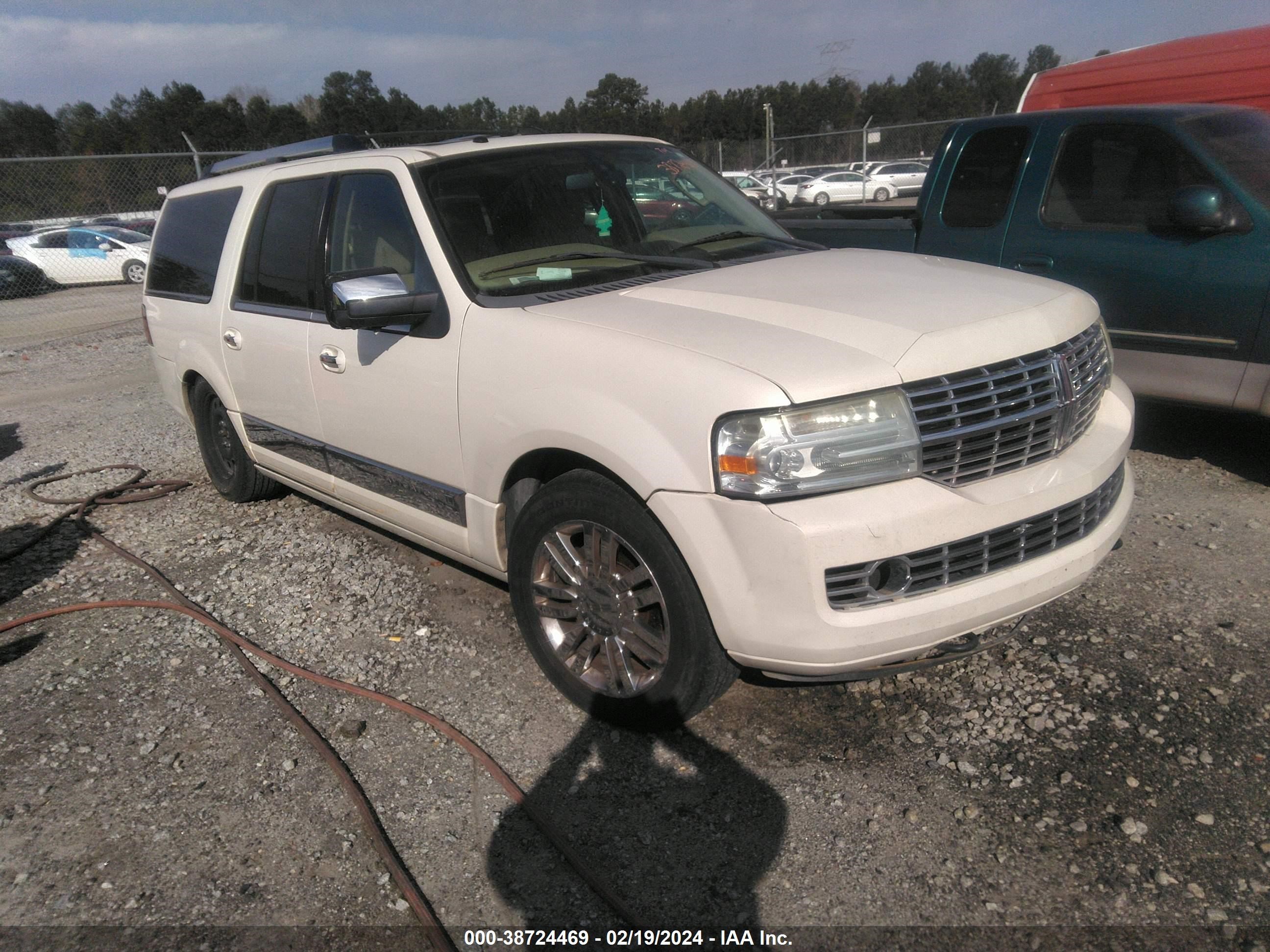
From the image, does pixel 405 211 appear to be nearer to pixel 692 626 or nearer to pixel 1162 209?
pixel 692 626

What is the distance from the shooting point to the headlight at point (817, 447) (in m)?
2.35

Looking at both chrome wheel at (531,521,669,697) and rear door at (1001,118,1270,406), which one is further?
rear door at (1001,118,1270,406)

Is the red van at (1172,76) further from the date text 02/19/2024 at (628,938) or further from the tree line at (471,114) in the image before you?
the tree line at (471,114)

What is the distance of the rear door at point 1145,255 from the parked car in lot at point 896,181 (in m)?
24.5

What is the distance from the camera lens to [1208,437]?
549cm

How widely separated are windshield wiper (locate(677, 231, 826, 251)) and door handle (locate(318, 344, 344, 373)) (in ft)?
4.85

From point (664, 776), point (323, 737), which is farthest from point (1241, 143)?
point (323, 737)

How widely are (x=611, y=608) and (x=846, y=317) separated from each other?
114cm

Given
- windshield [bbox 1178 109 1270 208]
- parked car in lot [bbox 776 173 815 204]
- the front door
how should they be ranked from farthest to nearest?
1. parked car in lot [bbox 776 173 815 204]
2. windshield [bbox 1178 109 1270 208]
3. the front door

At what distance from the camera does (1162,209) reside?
4.77 meters

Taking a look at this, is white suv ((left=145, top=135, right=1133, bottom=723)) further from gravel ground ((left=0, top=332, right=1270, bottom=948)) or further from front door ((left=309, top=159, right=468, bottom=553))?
gravel ground ((left=0, top=332, right=1270, bottom=948))

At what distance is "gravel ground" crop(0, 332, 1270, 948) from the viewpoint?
2.36 meters

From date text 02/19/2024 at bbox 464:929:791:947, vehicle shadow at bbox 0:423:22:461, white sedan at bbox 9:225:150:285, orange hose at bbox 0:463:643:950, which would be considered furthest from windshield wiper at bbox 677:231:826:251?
white sedan at bbox 9:225:150:285

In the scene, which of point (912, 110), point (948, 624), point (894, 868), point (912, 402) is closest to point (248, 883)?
point (894, 868)
